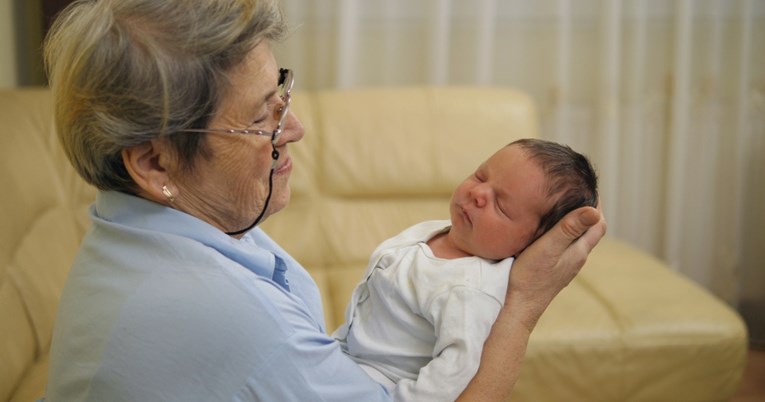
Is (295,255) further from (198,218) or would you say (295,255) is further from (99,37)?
(99,37)

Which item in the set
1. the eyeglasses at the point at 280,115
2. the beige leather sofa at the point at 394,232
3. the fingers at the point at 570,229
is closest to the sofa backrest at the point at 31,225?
the beige leather sofa at the point at 394,232

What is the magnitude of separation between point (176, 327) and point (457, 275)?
498 mm

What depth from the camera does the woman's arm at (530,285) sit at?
1.24m

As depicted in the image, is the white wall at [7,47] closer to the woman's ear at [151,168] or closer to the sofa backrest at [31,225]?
the sofa backrest at [31,225]

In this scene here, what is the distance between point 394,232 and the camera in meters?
2.70

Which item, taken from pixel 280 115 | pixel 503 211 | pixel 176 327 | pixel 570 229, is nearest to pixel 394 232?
pixel 503 211

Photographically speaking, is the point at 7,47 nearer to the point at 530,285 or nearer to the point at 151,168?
the point at 151,168

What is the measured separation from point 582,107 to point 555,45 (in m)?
0.29

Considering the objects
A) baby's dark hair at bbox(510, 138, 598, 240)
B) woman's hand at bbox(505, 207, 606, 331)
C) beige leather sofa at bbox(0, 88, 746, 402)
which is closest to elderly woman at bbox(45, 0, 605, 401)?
woman's hand at bbox(505, 207, 606, 331)

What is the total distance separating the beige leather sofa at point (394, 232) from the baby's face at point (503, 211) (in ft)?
2.76

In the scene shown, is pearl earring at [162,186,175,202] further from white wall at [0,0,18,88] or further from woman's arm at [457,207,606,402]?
white wall at [0,0,18,88]

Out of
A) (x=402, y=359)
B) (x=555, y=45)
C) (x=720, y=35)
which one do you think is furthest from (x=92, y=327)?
(x=720, y=35)

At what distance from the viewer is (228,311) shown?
975mm

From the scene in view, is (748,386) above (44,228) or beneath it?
beneath
